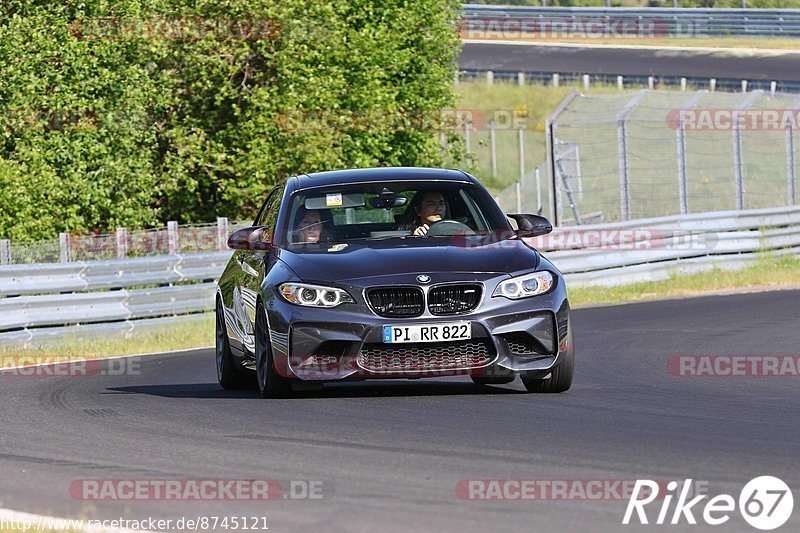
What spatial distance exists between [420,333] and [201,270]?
11.1m

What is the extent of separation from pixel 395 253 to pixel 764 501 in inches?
178

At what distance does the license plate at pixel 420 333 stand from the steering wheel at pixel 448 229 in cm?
135

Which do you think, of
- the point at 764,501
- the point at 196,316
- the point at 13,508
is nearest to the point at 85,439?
the point at 13,508

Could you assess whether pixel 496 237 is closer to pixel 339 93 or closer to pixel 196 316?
pixel 196 316

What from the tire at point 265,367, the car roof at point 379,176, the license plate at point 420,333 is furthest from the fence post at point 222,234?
the license plate at point 420,333

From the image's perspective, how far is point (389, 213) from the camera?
36.8 ft

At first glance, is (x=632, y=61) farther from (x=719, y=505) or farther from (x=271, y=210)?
(x=719, y=505)

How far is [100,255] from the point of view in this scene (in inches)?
833

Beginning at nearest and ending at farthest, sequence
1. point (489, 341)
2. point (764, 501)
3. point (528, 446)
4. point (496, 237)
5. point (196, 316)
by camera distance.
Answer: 1. point (764, 501)
2. point (528, 446)
3. point (489, 341)
4. point (496, 237)
5. point (196, 316)

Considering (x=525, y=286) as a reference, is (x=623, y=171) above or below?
below

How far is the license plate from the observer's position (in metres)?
9.81

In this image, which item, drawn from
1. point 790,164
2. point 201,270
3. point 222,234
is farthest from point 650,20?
point 201,270

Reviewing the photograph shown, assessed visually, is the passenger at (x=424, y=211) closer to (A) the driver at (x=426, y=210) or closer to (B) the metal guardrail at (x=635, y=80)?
(A) the driver at (x=426, y=210)

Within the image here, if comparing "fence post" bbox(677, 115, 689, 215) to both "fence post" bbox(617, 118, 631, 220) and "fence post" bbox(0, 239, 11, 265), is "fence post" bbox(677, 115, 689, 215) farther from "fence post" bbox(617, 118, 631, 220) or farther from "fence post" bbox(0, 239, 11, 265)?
"fence post" bbox(0, 239, 11, 265)
